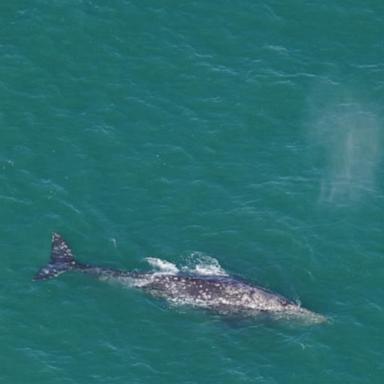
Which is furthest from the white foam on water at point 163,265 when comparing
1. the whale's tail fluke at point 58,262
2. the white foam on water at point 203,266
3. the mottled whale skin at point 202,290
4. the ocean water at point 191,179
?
the whale's tail fluke at point 58,262

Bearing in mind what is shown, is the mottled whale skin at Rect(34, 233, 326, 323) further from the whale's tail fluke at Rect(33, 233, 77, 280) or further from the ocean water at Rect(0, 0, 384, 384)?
the ocean water at Rect(0, 0, 384, 384)

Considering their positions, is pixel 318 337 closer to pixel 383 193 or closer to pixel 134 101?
pixel 383 193

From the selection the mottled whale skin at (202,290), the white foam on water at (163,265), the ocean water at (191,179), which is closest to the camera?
the ocean water at (191,179)

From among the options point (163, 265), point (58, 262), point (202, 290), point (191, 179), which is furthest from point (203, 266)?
point (58, 262)

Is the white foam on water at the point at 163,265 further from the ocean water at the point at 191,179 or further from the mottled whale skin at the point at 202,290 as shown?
the ocean water at the point at 191,179

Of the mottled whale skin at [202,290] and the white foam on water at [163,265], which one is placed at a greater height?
the white foam on water at [163,265]

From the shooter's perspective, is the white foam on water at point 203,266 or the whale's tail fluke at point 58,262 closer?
the whale's tail fluke at point 58,262

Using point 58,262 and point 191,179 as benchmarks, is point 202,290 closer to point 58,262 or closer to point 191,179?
point 58,262

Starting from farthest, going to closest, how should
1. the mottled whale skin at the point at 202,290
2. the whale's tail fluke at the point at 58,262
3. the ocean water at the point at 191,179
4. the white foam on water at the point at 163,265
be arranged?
1. the white foam on water at the point at 163,265
2. the whale's tail fluke at the point at 58,262
3. the mottled whale skin at the point at 202,290
4. the ocean water at the point at 191,179

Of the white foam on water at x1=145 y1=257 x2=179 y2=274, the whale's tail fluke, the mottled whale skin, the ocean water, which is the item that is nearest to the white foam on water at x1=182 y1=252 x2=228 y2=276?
the ocean water
